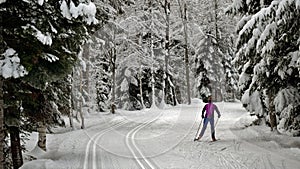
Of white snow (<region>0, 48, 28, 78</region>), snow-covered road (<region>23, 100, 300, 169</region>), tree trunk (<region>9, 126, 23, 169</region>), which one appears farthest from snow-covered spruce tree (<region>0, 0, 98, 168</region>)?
snow-covered road (<region>23, 100, 300, 169</region>)

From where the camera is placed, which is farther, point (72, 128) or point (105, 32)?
point (105, 32)

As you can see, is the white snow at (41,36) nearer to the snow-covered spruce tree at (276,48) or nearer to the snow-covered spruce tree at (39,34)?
the snow-covered spruce tree at (39,34)

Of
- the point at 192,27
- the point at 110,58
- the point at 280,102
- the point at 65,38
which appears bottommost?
the point at 280,102

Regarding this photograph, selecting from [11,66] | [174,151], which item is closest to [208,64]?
[174,151]

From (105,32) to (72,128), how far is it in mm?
7562

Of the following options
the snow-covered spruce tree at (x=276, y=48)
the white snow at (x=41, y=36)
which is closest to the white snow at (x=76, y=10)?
the white snow at (x=41, y=36)

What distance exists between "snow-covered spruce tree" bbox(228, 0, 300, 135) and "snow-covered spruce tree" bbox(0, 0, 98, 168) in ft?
15.7

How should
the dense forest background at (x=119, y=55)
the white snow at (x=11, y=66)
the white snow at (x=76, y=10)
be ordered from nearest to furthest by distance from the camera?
the white snow at (x=11, y=66), the white snow at (x=76, y=10), the dense forest background at (x=119, y=55)

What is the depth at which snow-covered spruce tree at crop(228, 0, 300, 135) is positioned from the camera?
9.53 m

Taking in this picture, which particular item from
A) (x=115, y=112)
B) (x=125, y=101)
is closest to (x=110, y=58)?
(x=115, y=112)

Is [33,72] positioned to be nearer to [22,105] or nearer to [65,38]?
[65,38]

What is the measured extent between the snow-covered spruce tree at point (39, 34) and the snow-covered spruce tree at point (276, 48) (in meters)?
4.79

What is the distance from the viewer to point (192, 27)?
37781mm

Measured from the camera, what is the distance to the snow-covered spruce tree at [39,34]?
7.31 meters
